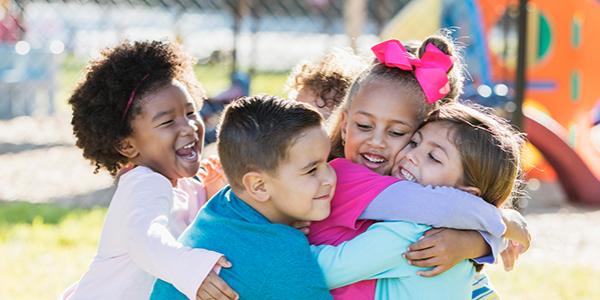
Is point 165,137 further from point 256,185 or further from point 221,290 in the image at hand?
point 221,290

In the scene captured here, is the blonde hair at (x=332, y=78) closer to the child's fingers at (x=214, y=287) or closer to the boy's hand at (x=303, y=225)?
the boy's hand at (x=303, y=225)

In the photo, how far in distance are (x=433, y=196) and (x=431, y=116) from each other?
1.01 feet

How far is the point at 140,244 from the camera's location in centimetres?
282

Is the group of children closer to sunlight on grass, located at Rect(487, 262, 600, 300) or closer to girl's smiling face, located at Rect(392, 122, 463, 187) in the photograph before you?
girl's smiling face, located at Rect(392, 122, 463, 187)

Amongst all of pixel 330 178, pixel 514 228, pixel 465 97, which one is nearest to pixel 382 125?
pixel 330 178

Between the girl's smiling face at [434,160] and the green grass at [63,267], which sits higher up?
the girl's smiling face at [434,160]

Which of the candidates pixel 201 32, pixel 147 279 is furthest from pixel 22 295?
pixel 201 32

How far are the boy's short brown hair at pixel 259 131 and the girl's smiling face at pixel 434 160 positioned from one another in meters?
0.30

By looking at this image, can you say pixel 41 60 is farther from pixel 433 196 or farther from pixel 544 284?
pixel 433 196

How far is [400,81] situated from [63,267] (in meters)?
3.46

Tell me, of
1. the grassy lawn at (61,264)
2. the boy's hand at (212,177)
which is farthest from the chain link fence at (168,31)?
the boy's hand at (212,177)

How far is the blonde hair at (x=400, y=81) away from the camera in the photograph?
9.44 feet

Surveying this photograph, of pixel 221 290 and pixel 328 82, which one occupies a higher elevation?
pixel 328 82

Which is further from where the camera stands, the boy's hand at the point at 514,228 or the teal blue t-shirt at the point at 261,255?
the boy's hand at the point at 514,228
